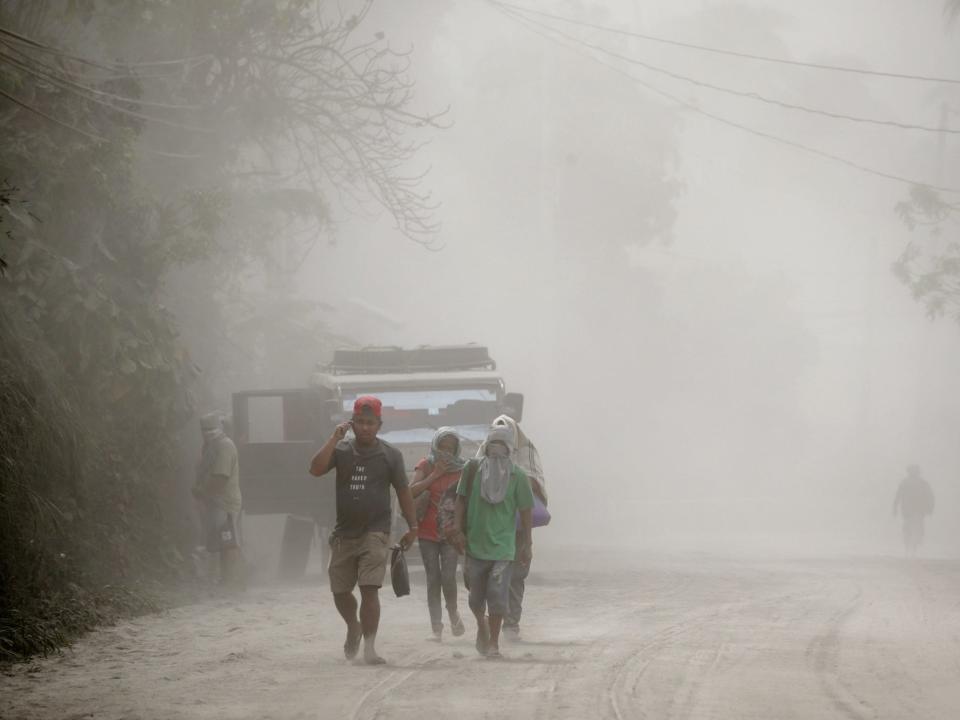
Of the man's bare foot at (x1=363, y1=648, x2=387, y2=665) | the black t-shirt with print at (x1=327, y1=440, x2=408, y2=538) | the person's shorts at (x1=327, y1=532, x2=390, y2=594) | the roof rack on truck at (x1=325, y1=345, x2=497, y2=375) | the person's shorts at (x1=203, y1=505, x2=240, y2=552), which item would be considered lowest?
the man's bare foot at (x1=363, y1=648, x2=387, y2=665)

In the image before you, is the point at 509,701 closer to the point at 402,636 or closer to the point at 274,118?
the point at 402,636

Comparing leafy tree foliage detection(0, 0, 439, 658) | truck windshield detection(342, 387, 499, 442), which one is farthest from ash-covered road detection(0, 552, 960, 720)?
truck windshield detection(342, 387, 499, 442)

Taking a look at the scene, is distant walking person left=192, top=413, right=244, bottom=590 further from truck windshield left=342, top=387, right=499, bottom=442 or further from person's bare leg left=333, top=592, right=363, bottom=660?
person's bare leg left=333, top=592, right=363, bottom=660

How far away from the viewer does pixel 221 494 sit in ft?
57.0

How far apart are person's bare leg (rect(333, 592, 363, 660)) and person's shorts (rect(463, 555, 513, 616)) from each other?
3.20ft

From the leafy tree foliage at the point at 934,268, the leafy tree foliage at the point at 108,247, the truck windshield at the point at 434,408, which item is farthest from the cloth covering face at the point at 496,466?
the leafy tree foliage at the point at 934,268

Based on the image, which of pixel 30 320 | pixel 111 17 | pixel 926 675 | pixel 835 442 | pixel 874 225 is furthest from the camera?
pixel 874 225

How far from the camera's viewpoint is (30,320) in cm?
1633

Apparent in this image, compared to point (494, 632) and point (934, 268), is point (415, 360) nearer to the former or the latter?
point (494, 632)

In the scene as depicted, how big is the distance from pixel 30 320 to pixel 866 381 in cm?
5240

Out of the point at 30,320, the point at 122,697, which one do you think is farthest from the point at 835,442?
the point at 122,697

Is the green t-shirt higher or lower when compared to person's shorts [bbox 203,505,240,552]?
higher

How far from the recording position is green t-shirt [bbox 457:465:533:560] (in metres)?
11.8

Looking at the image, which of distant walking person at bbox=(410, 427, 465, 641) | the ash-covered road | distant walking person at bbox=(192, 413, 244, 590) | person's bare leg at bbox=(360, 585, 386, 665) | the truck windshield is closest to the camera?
the ash-covered road
